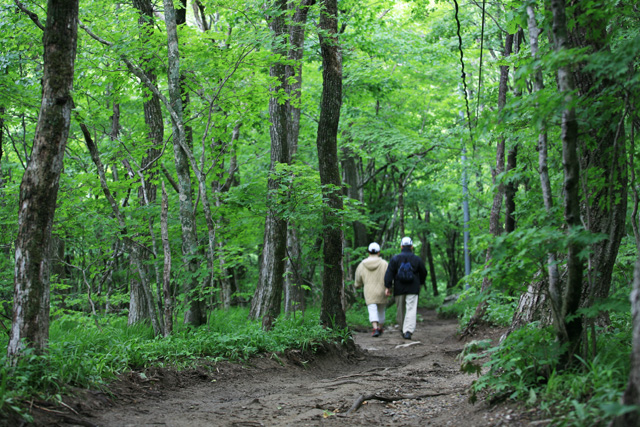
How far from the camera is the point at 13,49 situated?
26.3 ft

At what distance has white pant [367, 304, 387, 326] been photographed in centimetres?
1109

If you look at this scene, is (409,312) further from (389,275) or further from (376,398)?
(376,398)

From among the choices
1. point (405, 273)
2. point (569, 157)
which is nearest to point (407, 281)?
point (405, 273)

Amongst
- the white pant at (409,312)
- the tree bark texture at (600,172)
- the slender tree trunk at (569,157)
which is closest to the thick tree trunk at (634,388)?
the slender tree trunk at (569,157)

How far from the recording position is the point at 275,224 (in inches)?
344

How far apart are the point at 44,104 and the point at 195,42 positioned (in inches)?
147

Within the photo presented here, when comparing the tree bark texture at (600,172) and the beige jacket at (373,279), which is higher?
the tree bark texture at (600,172)

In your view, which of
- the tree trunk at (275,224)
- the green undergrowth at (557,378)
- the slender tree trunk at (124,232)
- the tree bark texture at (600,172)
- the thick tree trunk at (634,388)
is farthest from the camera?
the tree trunk at (275,224)

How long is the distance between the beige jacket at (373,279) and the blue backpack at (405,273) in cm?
50

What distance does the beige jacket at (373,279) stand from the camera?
10969mm

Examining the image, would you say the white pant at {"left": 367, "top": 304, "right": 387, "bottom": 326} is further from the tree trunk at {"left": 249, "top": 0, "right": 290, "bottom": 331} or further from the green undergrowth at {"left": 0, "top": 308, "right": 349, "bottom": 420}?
the green undergrowth at {"left": 0, "top": 308, "right": 349, "bottom": 420}

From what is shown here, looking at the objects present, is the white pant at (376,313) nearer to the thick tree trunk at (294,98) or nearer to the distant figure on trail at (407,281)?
the distant figure on trail at (407,281)

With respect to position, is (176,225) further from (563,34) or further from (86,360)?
(563,34)

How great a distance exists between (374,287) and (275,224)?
3.38 metres
